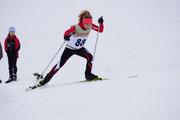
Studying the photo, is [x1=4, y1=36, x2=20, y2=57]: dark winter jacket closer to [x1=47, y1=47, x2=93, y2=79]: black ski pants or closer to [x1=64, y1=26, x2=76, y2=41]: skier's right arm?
[x1=47, y1=47, x2=93, y2=79]: black ski pants

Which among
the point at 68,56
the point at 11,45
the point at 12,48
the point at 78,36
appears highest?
the point at 78,36

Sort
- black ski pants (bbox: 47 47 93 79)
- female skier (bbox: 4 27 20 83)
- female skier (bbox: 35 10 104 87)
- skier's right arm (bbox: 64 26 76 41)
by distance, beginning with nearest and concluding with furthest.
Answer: skier's right arm (bbox: 64 26 76 41) < female skier (bbox: 35 10 104 87) < black ski pants (bbox: 47 47 93 79) < female skier (bbox: 4 27 20 83)

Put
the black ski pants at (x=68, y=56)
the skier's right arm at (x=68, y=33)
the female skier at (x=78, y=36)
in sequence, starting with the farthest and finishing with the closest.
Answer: the black ski pants at (x=68, y=56), the female skier at (x=78, y=36), the skier's right arm at (x=68, y=33)

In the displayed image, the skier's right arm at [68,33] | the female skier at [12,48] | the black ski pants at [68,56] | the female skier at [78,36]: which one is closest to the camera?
the skier's right arm at [68,33]

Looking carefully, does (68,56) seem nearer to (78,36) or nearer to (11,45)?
(78,36)

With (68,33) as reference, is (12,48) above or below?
below

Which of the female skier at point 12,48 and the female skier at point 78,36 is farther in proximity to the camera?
the female skier at point 12,48

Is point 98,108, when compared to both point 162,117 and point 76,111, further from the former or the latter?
point 162,117

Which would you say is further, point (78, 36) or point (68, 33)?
point (78, 36)

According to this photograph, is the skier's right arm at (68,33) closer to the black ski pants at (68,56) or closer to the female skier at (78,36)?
the female skier at (78,36)

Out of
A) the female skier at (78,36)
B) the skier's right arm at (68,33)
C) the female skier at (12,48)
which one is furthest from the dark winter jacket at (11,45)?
the skier's right arm at (68,33)

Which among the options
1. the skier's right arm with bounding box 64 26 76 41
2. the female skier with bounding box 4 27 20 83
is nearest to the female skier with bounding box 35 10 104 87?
the skier's right arm with bounding box 64 26 76 41

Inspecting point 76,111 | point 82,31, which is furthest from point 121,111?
point 82,31

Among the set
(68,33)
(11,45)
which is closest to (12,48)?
(11,45)
